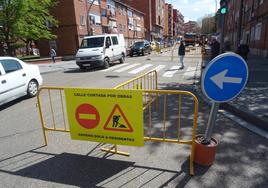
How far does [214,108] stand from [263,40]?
19748mm

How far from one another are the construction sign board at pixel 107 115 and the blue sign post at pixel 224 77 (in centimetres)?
104

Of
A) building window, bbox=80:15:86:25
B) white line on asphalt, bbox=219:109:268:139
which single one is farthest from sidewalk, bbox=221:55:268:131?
building window, bbox=80:15:86:25

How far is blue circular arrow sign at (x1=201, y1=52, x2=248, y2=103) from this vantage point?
9.67ft

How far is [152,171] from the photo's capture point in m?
3.25

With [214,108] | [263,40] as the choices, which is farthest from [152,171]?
[263,40]

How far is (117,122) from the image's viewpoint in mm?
3443

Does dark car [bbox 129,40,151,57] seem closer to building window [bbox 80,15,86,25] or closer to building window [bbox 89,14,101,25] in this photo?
building window [bbox 80,15,86,25]

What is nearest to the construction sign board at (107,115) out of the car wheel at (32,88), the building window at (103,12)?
the car wheel at (32,88)

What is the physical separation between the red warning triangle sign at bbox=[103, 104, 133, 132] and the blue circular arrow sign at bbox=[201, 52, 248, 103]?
132 cm

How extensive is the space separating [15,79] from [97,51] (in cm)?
817

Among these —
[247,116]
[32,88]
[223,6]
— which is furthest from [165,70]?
[247,116]

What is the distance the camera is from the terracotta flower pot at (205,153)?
3.23 metres

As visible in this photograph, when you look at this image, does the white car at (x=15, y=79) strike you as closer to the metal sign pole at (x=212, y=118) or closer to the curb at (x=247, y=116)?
the metal sign pole at (x=212, y=118)

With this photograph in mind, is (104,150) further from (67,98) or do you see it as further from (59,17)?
(59,17)
